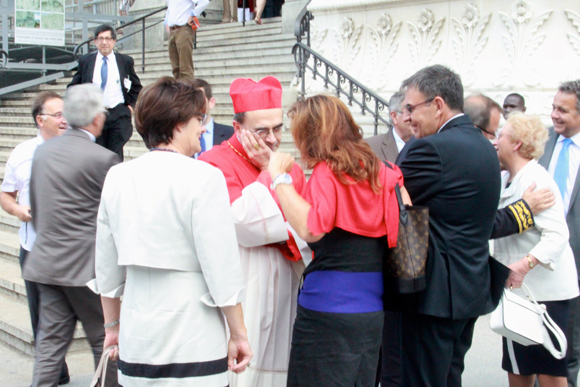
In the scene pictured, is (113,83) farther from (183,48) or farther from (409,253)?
(409,253)

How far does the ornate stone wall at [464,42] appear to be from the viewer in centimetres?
705

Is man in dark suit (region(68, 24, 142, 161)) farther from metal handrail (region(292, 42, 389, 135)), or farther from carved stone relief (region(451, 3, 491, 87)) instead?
carved stone relief (region(451, 3, 491, 87))

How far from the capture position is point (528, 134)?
11.0 ft

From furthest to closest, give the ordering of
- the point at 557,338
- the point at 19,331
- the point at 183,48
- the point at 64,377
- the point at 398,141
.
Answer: the point at 183,48 → the point at 19,331 → the point at 398,141 → the point at 64,377 → the point at 557,338

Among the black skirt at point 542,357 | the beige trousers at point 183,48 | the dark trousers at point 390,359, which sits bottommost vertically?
the dark trousers at point 390,359

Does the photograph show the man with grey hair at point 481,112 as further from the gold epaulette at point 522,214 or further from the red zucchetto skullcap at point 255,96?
the red zucchetto skullcap at point 255,96

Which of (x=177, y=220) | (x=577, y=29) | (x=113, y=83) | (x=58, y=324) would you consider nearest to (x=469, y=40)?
(x=577, y=29)

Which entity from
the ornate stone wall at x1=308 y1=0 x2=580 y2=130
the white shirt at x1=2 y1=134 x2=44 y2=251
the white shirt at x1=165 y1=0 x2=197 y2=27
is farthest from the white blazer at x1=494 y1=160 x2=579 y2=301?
the white shirt at x1=165 y1=0 x2=197 y2=27

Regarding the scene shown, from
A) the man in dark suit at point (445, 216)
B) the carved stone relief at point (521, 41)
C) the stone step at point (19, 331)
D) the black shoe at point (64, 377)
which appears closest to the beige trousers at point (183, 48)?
the carved stone relief at point (521, 41)

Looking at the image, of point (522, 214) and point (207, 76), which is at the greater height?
point (207, 76)

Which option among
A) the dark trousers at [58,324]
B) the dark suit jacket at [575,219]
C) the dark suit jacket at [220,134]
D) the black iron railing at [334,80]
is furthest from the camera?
the black iron railing at [334,80]

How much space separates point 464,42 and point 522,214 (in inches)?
210

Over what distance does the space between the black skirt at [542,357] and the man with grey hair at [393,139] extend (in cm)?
155

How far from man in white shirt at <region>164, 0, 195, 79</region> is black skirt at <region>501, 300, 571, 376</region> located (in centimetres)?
691
